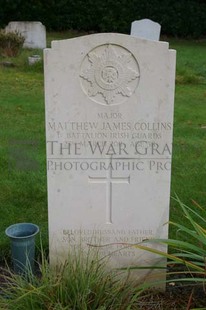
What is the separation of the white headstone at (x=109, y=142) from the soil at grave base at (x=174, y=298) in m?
0.19

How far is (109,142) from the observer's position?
3240 millimetres

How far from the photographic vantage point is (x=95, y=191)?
3.34 metres

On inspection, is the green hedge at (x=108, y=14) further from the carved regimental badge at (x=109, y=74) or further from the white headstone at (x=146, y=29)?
the carved regimental badge at (x=109, y=74)

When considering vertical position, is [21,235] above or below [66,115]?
below

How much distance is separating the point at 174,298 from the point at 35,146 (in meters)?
3.52

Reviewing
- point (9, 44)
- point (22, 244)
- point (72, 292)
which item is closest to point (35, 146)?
point (22, 244)

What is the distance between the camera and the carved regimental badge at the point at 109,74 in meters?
3.11

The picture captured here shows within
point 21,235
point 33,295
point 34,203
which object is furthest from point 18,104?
point 33,295

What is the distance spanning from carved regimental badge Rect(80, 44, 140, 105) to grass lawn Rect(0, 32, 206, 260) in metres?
1.42

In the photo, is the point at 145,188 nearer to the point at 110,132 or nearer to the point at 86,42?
the point at 110,132

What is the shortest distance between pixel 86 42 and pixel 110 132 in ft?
1.93

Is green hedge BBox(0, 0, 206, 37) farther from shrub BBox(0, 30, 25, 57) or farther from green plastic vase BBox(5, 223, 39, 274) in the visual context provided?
green plastic vase BBox(5, 223, 39, 274)

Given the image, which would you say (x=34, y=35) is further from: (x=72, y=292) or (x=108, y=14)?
(x=72, y=292)

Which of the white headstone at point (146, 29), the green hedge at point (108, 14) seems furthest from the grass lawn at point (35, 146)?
the green hedge at point (108, 14)
